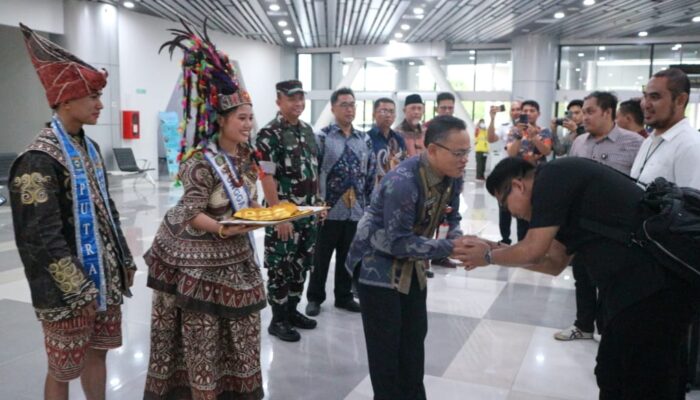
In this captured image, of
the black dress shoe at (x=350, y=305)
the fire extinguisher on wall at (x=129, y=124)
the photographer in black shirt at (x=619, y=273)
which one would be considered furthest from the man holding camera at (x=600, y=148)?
the fire extinguisher on wall at (x=129, y=124)

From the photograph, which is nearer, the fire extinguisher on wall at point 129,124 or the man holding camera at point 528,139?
the man holding camera at point 528,139

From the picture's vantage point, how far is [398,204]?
2.26 metres

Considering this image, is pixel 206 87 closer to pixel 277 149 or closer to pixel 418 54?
pixel 277 149

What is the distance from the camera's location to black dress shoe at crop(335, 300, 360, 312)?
4.54 meters

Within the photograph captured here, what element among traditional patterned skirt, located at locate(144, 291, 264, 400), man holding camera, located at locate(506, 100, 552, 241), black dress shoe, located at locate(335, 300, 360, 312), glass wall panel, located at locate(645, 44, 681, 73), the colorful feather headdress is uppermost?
glass wall panel, located at locate(645, 44, 681, 73)

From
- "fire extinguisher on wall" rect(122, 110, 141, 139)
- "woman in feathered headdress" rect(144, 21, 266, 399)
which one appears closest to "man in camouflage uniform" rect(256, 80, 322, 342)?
"woman in feathered headdress" rect(144, 21, 266, 399)

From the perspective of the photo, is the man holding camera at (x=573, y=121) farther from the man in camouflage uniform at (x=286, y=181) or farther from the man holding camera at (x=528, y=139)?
the man in camouflage uniform at (x=286, y=181)

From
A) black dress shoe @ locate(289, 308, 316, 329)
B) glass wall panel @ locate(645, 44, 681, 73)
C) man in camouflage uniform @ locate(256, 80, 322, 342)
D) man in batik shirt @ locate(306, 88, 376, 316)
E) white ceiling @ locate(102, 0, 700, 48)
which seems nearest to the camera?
man in camouflage uniform @ locate(256, 80, 322, 342)

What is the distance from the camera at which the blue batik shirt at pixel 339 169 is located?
431 centimetres

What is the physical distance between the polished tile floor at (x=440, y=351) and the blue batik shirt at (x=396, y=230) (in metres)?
1.04

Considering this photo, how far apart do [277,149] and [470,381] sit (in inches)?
73.9

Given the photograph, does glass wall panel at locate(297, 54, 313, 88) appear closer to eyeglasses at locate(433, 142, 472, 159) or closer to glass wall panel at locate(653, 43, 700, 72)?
glass wall panel at locate(653, 43, 700, 72)

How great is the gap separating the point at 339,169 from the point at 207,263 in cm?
194

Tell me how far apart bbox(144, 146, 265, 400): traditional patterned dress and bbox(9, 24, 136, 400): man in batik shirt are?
0.20 metres
